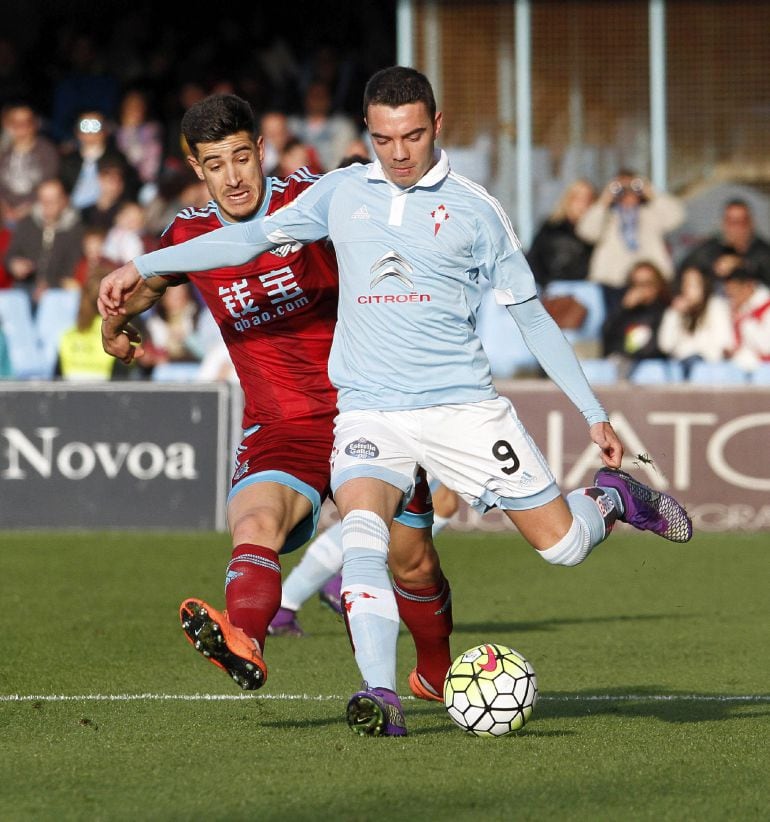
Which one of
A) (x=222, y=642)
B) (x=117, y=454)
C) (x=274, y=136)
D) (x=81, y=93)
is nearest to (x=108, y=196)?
(x=274, y=136)

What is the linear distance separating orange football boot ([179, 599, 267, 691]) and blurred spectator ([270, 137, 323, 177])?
33.9 feet

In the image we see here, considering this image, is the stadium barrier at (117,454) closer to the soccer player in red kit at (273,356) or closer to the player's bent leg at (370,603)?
the soccer player in red kit at (273,356)

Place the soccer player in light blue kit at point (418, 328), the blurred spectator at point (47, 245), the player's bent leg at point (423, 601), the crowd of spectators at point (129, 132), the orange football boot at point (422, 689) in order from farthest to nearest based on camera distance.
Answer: the blurred spectator at point (47, 245) → the crowd of spectators at point (129, 132) → the orange football boot at point (422, 689) → the player's bent leg at point (423, 601) → the soccer player in light blue kit at point (418, 328)

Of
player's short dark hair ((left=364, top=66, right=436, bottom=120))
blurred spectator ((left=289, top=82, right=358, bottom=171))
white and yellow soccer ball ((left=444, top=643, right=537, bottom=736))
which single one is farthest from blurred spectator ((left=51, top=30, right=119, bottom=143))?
white and yellow soccer ball ((left=444, top=643, right=537, bottom=736))

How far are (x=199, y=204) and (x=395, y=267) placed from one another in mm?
10613

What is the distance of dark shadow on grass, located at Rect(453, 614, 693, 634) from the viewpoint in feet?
27.1

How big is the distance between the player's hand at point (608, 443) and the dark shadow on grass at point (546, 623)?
9.69 ft

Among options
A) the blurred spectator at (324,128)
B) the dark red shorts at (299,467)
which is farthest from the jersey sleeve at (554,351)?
the blurred spectator at (324,128)

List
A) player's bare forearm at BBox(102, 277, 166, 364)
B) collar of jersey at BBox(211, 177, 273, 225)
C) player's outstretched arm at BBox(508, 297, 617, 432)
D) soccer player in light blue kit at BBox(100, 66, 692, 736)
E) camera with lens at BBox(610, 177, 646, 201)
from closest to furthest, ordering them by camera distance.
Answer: soccer player in light blue kit at BBox(100, 66, 692, 736) < player's outstretched arm at BBox(508, 297, 617, 432) < player's bare forearm at BBox(102, 277, 166, 364) < collar of jersey at BBox(211, 177, 273, 225) < camera with lens at BBox(610, 177, 646, 201)

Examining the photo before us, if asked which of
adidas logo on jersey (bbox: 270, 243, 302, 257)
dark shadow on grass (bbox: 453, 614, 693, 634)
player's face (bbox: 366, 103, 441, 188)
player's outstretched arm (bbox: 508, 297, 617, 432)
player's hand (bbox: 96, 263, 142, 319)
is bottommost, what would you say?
dark shadow on grass (bbox: 453, 614, 693, 634)

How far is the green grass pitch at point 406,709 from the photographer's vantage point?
13.9 ft

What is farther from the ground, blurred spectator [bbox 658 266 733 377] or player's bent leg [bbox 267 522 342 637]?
blurred spectator [bbox 658 266 733 377]

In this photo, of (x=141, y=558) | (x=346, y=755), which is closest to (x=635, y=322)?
(x=141, y=558)

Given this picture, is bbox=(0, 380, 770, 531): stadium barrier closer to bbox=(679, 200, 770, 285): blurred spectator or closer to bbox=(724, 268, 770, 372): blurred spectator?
bbox=(724, 268, 770, 372): blurred spectator
